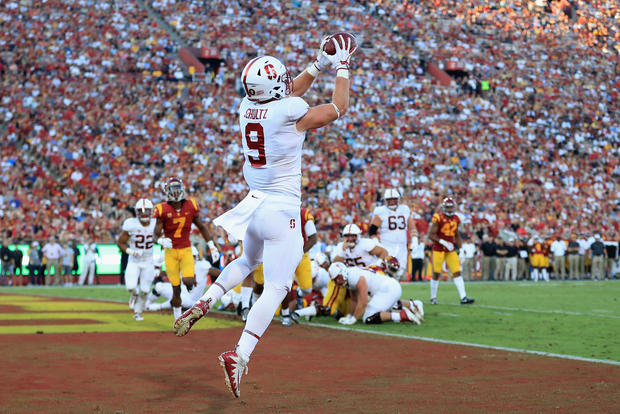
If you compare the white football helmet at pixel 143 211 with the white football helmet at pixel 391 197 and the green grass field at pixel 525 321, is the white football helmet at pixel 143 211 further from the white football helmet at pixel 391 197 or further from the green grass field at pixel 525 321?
the white football helmet at pixel 391 197

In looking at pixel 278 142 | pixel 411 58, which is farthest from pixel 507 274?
pixel 278 142

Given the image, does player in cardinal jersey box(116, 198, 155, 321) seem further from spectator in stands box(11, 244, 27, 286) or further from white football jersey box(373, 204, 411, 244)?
spectator in stands box(11, 244, 27, 286)

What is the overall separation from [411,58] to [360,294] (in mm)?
27252

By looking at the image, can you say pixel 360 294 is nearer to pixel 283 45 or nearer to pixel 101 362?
pixel 101 362

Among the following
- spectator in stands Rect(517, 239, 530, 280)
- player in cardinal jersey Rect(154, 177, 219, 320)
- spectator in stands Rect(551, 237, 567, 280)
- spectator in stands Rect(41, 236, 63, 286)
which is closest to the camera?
player in cardinal jersey Rect(154, 177, 219, 320)

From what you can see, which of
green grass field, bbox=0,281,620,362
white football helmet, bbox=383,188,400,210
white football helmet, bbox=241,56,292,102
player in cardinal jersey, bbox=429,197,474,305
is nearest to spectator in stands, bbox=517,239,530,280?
green grass field, bbox=0,281,620,362

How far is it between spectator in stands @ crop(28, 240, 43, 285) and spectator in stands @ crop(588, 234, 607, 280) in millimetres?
18135

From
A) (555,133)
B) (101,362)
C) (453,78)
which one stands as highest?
(453,78)

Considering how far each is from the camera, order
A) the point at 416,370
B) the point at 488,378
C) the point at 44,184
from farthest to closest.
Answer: the point at 44,184 < the point at 416,370 < the point at 488,378

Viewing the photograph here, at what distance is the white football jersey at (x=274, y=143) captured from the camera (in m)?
6.05

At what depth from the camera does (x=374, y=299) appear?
42.2ft

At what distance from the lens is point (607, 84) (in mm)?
40906

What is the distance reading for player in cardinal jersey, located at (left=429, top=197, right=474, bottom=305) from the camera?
16.7 meters

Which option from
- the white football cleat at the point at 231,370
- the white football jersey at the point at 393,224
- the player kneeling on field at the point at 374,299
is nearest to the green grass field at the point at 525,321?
the player kneeling on field at the point at 374,299
